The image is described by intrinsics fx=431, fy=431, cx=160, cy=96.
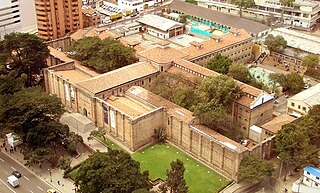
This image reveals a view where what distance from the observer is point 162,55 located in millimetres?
104062

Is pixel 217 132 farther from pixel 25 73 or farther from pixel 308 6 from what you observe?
pixel 308 6

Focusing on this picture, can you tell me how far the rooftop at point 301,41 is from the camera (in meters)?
123

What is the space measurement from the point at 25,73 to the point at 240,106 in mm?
54811

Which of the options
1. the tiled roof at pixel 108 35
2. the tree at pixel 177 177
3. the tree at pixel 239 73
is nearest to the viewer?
the tree at pixel 177 177

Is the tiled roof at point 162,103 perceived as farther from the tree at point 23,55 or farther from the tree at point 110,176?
the tree at point 23,55

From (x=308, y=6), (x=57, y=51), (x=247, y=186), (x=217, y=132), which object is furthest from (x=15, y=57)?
Answer: (x=308, y=6)

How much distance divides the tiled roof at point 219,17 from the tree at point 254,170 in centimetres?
7055

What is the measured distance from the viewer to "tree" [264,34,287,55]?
401 ft

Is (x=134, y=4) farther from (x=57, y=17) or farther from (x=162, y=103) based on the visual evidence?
(x=162, y=103)

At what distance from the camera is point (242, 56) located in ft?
403

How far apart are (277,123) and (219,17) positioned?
236ft

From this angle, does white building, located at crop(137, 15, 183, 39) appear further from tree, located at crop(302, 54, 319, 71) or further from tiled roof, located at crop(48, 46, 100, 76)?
tree, located at crop(302, 54, 319, 71)

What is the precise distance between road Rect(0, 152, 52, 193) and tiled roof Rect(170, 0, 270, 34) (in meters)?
84.9

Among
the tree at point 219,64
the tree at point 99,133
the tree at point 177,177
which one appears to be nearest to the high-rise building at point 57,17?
the tree at point 219,64
